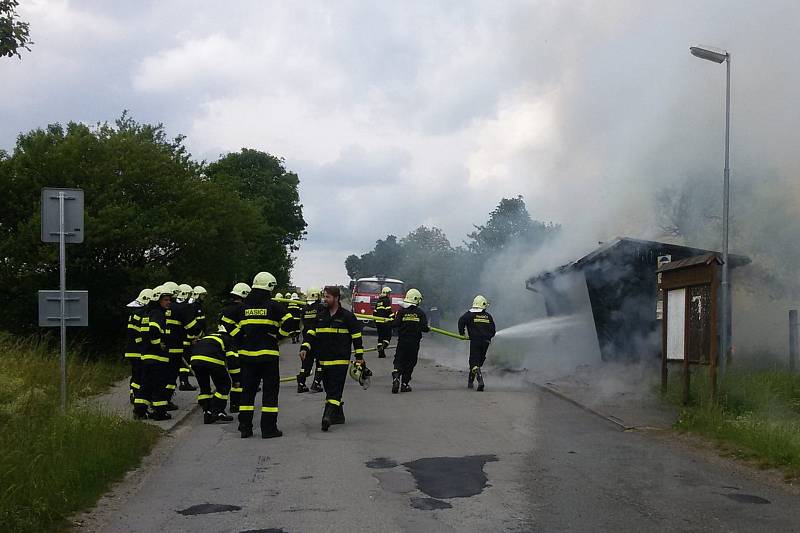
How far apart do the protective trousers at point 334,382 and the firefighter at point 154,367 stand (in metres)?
2.12

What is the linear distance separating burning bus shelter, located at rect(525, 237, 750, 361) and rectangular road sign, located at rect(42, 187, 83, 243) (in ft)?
31.6

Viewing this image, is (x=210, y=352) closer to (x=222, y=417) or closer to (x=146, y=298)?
(x=222, y=417)

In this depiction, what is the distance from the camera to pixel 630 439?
9.25m

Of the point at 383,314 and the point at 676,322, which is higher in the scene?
the point at 676,322

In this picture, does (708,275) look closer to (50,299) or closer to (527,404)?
(527,404)

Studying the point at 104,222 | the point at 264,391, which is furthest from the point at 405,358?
the point at 104,222

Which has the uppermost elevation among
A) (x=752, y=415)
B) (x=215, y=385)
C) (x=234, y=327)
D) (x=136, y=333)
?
(x=234, y=327)

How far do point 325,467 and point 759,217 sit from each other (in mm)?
16286

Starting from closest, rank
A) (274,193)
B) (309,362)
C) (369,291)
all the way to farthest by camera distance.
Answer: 1. (309,362)
2. (369,291)
3. (274,193)

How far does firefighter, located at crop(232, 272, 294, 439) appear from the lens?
30.7 feet

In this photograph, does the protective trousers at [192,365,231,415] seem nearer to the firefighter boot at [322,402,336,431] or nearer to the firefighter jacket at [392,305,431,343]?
the firefighter boot at [322,402,336,431]

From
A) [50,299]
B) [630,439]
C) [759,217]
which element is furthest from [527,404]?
[759,217]

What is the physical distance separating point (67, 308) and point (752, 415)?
788cm

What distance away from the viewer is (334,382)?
1004 cm
